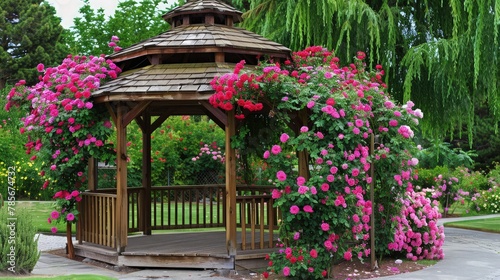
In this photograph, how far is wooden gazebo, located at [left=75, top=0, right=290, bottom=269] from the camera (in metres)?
8.79

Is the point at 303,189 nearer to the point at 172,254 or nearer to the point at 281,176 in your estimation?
the point at 281,176

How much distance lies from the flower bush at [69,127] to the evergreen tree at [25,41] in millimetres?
30369

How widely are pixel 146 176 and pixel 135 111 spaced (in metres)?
→ 3.25

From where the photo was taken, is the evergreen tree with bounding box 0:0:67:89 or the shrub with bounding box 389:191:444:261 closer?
the shrub with bounding box 389:191:444:261

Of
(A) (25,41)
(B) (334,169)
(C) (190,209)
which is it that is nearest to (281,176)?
(B) (334,169)

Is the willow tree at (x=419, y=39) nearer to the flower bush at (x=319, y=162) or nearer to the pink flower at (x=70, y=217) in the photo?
the flower bush at (x=319, y=162)

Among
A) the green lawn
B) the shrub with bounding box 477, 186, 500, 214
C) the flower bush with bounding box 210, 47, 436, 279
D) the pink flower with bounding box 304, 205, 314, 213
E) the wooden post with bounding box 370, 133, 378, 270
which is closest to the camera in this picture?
the pink flower with bounding box 304, 205, 314, 213

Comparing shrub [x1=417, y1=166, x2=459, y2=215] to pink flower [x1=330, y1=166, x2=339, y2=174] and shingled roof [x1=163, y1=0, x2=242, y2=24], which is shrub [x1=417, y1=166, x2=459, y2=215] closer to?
shingled roof [x1=163, y1=0, x2=242, y2=24]

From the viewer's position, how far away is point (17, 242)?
24.5ft

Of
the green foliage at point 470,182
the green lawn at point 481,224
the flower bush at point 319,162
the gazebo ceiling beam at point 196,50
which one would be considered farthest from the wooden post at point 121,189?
the green foliage at point 470,182

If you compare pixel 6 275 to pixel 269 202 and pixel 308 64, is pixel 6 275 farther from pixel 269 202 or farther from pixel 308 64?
pixel 308 64

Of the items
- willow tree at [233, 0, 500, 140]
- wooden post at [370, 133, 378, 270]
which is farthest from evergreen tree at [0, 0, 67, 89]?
wooden post at [370, 133, 378, 270]

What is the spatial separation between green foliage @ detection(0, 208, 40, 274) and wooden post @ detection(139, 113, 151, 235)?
169 inches

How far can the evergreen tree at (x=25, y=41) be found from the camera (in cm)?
3934
